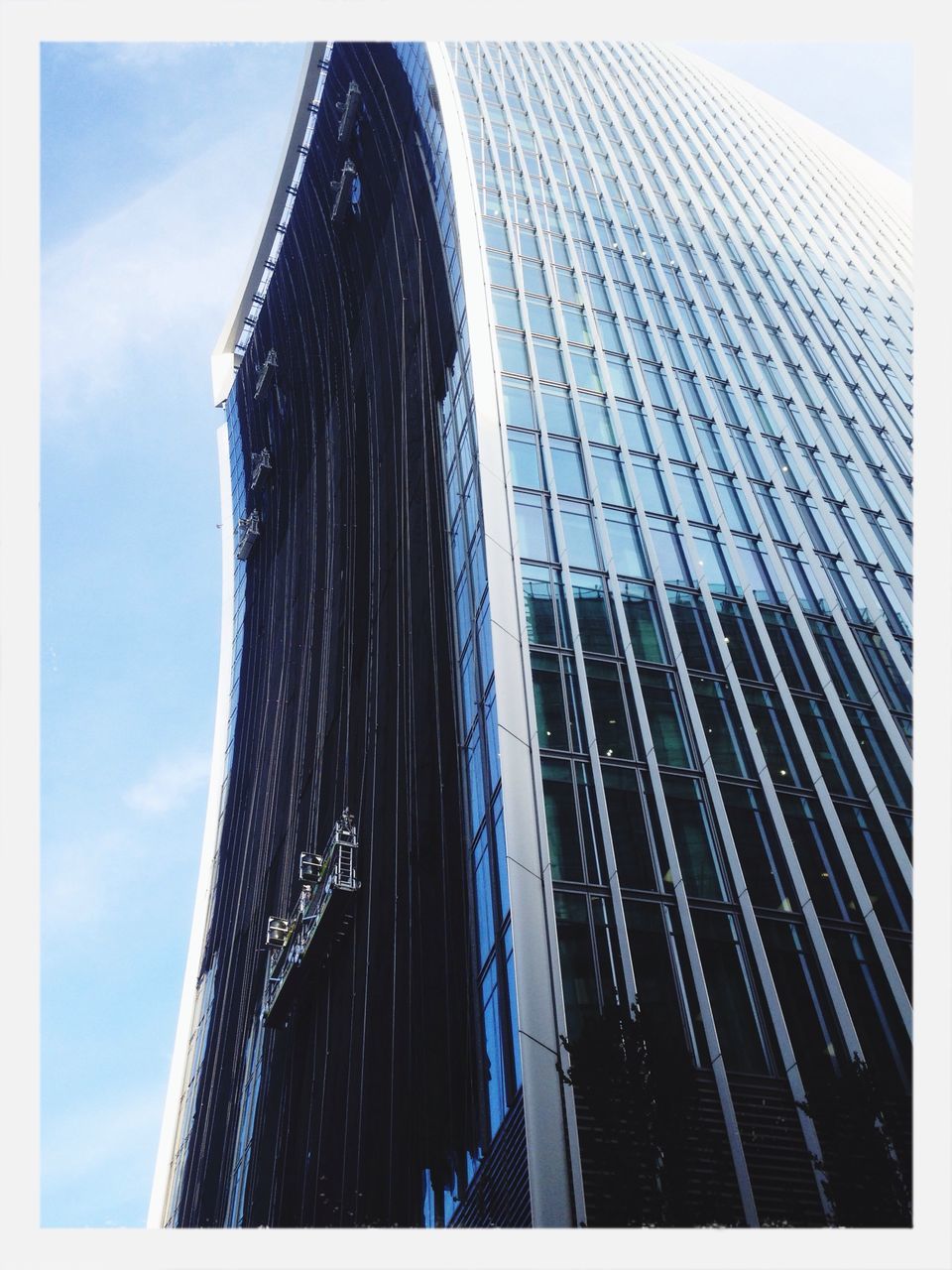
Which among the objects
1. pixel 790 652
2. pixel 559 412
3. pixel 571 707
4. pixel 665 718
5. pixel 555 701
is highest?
pixel 559 412

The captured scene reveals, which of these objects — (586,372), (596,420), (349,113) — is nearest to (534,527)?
(596,420)

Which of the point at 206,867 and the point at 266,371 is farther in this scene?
the point at 266,371

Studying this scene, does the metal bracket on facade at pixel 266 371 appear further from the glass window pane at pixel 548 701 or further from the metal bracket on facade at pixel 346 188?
the glass window pane at pixel 548 701

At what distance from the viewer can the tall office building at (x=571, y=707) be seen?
2258 centimetres

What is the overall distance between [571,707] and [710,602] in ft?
21.5

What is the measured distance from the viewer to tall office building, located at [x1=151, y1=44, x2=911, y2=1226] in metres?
22.6

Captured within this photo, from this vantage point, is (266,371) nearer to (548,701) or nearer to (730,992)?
(548,701)

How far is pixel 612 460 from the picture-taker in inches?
1427

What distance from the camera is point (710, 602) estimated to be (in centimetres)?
3262

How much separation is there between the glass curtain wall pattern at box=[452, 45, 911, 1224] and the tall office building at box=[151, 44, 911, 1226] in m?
0.11

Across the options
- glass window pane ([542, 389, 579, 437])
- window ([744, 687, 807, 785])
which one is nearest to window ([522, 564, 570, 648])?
window ([744, 687, 807, 785])

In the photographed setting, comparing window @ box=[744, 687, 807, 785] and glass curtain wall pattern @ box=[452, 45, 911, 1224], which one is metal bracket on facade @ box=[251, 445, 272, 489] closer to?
glass curtain wall pattern @ box=[452, 45, 911, 1224]

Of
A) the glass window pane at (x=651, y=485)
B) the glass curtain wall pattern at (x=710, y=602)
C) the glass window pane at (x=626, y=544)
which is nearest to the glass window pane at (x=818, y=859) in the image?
the glass curtain wall pattern at (x=710, y=602)
